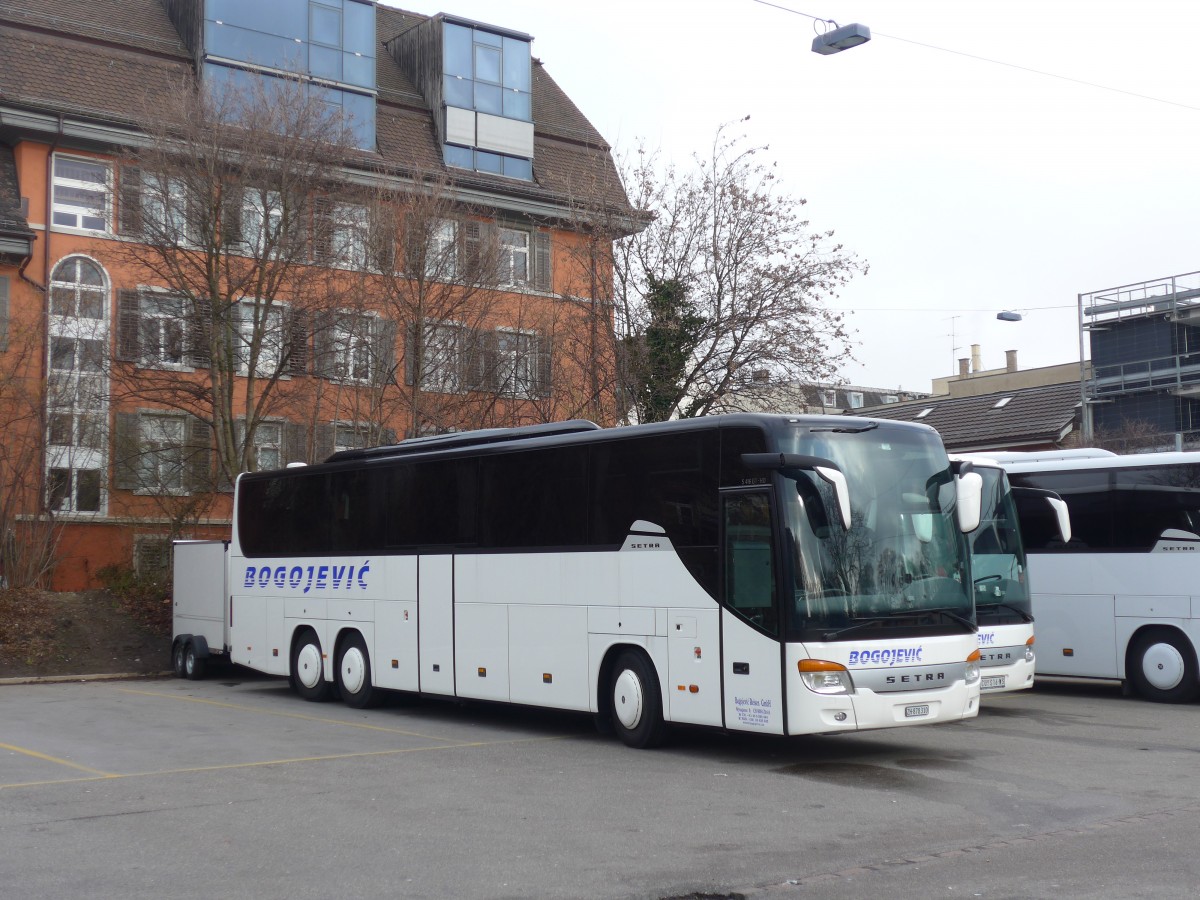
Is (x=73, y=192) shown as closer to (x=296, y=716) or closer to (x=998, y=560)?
(x=296, y=716)

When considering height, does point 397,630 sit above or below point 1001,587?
below

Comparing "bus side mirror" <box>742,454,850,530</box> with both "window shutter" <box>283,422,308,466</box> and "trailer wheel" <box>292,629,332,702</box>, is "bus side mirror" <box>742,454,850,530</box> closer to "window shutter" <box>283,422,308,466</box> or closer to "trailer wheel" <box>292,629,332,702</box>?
"trailer wheel" <box>292,629,332,702</box>

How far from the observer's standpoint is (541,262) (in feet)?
133

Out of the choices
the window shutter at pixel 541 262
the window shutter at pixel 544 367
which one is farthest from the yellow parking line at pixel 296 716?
the window shutter at pixel 541 262

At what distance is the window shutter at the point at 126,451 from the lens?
29859 millimetres

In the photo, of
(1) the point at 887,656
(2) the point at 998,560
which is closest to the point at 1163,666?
(2) the point at 998,560

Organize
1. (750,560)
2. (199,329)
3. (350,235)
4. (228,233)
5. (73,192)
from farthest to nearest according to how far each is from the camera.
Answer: (73,192) → (350,235) → (199,329) → (228,233) → (750,560)

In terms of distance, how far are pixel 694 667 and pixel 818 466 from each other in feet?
7.98

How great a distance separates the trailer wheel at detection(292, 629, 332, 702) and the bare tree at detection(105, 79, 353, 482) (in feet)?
25.7

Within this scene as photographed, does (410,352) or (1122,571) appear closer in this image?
(1122,571)

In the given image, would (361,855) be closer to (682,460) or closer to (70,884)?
(70,884)

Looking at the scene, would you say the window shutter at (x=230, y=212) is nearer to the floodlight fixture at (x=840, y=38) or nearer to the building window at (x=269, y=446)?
the building window at (x=269, y=446)

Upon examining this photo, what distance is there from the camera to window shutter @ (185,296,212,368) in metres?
26.8

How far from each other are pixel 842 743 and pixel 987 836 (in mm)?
5527
